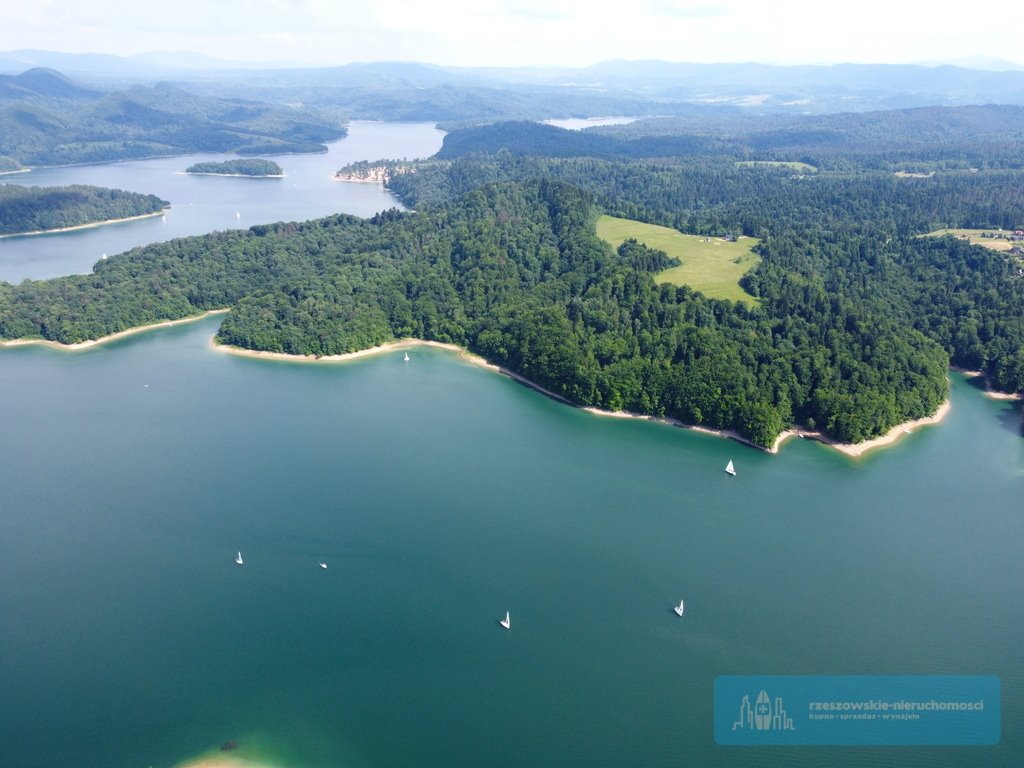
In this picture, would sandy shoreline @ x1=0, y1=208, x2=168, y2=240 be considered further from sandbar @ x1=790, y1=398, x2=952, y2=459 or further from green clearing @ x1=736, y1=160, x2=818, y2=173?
green clearing @ x1=736, y1=160, x2=818, y2=173

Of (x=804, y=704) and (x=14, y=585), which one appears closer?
(x=804, y=704)

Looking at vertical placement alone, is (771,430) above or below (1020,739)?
above

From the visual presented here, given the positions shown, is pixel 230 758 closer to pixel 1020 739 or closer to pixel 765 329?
pixel 1020 739

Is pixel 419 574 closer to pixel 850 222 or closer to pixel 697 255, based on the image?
pixel 697 255

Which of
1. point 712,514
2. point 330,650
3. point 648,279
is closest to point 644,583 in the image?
point 712,514
